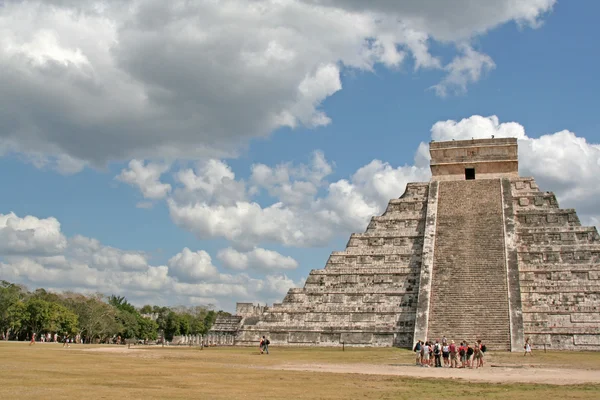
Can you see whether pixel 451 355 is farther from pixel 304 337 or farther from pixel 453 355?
pixel 304 337

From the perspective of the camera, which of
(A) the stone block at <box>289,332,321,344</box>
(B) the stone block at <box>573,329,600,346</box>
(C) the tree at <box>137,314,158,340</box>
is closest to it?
(B) the stone block at <box>573,329,600,346</box>

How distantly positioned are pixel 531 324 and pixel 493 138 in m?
13.2

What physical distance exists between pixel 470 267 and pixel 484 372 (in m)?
12.0

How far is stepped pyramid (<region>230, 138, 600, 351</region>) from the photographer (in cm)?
2586

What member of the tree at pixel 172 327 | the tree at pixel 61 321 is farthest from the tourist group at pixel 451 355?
the tree at pixel 172 327

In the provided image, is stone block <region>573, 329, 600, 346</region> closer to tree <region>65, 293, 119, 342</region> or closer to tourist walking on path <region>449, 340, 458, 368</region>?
tourist walking on path <region>449, 340, 458, 368</region>

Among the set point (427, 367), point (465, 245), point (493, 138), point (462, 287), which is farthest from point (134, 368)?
point (493, 138)

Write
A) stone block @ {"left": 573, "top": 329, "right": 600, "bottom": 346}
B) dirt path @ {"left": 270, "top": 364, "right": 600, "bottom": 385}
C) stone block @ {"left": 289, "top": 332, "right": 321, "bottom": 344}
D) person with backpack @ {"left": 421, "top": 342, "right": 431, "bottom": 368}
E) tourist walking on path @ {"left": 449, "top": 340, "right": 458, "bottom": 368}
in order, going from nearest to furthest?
1. dirt path @ {"left": 270, "top": 364, "right": 600, "bottom": 385}
2. tourist walking on path @ {"left": 449, "top": 340, "right": 458, "bottom": 368}
3. person with backpack @ {"left": 421, "top": 342, "right": 431, "bottom": 368}
4. stone block @ {"left": 573, "top": 329, "right": 600, "bottom": 346}
5. stone block @ {"left": 289, "top": 332, "right": 321, "bottom": 344}

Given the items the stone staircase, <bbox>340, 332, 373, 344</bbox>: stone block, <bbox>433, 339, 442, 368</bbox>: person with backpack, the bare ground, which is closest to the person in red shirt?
<bbox>433, 339, 442, 368</bbox>: person with backpack

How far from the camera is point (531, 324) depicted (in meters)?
26.2

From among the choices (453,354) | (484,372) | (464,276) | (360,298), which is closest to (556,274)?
(464,276)

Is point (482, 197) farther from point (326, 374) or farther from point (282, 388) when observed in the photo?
point (282, 388)

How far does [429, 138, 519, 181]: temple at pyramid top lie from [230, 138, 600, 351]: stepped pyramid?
58 mm

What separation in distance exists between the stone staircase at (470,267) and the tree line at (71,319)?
3272 centimetres
